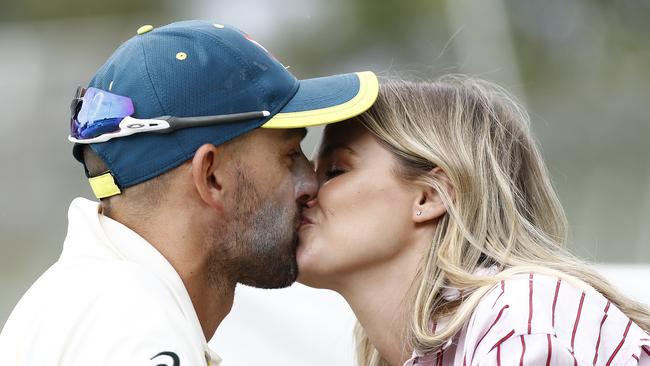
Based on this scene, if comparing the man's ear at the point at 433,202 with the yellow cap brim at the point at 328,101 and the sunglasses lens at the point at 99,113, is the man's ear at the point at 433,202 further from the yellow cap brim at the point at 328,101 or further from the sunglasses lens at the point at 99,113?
the sunglasses lens at the point at 99,113

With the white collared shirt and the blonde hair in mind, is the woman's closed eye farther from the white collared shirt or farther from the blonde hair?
the white collared shirt

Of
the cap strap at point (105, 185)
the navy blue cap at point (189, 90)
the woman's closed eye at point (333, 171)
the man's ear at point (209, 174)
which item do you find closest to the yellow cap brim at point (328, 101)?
the navy blue cap at point (189, 90)

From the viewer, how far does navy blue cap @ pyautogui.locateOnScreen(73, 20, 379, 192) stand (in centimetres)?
237

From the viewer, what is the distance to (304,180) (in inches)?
103

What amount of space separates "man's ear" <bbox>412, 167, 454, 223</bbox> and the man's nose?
0.27m

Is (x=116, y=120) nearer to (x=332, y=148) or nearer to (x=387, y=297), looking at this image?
(x=332, y=148)

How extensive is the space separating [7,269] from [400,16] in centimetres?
419

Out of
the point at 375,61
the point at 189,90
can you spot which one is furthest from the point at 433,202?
the point at 375,61

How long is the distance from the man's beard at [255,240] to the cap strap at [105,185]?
0.85ft

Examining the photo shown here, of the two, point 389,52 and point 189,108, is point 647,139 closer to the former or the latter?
point 389,52

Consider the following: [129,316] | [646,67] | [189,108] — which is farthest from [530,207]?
[646,67]

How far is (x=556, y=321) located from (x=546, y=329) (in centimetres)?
8

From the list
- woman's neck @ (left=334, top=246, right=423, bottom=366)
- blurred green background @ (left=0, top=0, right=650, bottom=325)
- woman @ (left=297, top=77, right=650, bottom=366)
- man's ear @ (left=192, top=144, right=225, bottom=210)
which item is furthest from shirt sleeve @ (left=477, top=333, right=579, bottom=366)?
blurred green background @ (left=0, top=0, right=650, bottom=325)

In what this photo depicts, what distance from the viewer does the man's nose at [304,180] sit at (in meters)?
2.61
